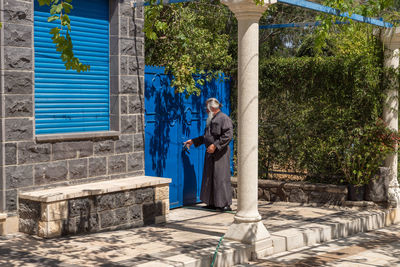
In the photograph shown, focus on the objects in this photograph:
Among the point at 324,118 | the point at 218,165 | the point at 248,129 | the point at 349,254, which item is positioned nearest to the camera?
the point at 248,129

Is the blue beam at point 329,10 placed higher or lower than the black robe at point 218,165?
higher

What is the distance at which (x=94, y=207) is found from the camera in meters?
7.55

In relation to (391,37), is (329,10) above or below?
above

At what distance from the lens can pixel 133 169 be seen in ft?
29.0

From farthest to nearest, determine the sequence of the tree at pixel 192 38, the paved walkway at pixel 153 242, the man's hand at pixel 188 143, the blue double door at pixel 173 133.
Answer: the man's hand at pixel 188 143 < the blue double door at pixel 173 133 < the tree at pixel 192 38 < the paved walkway at pixel 153 242

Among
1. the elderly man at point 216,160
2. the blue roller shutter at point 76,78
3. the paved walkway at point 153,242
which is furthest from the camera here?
the elderly man at point 216,160

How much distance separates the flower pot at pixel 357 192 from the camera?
973 cm

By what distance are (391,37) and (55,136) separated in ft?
18.4

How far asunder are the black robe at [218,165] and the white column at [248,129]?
2182 millimetres

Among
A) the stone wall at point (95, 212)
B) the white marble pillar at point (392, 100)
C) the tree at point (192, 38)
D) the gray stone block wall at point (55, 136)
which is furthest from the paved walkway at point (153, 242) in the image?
the tree at point (192, 38)

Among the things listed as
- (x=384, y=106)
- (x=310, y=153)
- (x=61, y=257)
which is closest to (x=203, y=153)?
(x=310, y=153)

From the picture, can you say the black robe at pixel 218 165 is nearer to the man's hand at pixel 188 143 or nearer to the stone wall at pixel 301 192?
the man's hand at pixel 188 143

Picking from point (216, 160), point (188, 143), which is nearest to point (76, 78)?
point (188, 143)

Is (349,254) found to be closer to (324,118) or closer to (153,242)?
(153,242)
